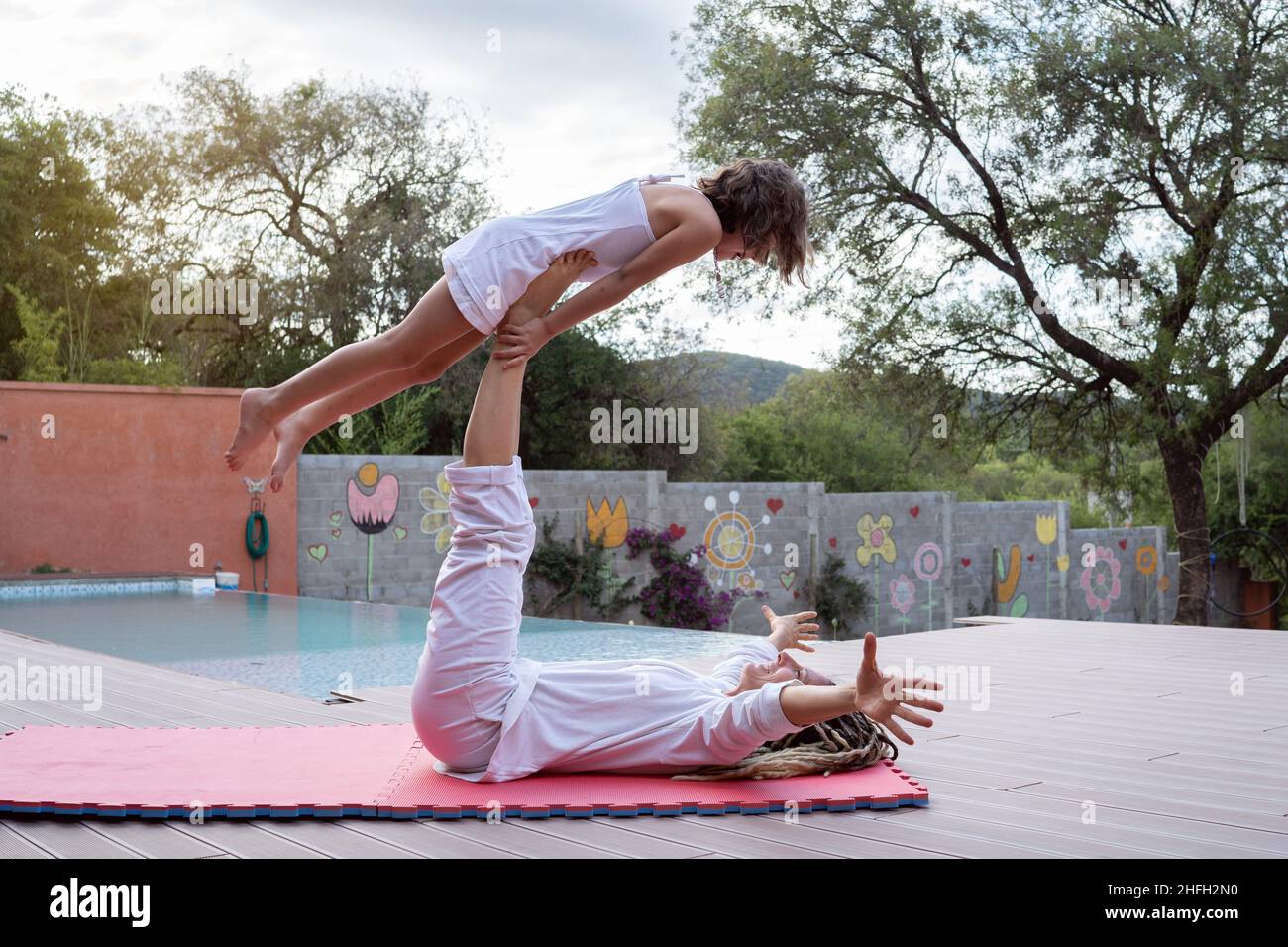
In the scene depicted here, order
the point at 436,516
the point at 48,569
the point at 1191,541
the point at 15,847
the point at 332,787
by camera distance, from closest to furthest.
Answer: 1. the point at 15,847
2. the point at 332,787
3. the point at 48,569
4. the point at 436,516
5. the point at 1191,541

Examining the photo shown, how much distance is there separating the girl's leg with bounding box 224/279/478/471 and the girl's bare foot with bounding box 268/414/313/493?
22cm

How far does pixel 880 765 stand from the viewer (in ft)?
9.49

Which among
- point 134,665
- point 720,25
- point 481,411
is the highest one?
point 720,25

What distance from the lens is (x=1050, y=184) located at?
11.9 meters

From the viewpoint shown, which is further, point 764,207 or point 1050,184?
point 1050,184

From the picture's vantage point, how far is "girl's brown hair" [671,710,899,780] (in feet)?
8.92

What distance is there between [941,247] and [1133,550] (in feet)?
26.3

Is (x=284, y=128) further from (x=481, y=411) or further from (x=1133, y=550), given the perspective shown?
(x=481, y=411)

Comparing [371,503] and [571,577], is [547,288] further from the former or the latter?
[571,577]

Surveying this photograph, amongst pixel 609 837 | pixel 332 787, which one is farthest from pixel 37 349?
pixel 609 837

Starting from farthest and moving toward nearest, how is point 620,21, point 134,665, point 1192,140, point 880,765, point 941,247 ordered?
point 941,247
point 1192,140
point 620,21
point 134,665
point 880,765

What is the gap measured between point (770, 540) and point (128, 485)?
678cm
